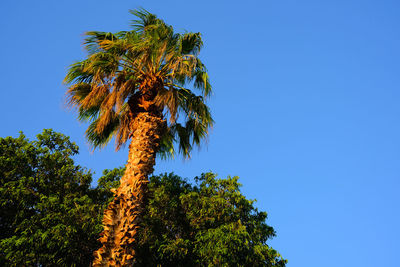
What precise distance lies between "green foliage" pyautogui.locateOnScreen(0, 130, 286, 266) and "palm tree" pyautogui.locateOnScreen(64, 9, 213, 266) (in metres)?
2.78

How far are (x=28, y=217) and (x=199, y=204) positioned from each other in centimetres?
689

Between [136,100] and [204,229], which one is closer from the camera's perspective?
[136,100]

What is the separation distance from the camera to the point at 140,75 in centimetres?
1018

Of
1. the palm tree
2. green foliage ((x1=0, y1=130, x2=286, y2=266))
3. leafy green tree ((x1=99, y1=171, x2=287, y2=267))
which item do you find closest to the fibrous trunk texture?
the palm tree

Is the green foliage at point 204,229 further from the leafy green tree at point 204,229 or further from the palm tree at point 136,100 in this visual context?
the palm tree at point 136,100

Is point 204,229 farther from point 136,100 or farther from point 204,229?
point 136,100

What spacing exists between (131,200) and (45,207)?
7.12m

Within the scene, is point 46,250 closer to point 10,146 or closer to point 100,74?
point 10,146

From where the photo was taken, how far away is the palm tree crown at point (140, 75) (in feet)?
32.4

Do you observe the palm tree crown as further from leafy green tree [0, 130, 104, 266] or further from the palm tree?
leafy green tree [0, 130, 104, 266]

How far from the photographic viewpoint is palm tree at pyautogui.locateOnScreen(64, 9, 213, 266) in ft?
24.7

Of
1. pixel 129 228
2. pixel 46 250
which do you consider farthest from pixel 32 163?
pixel 129 228

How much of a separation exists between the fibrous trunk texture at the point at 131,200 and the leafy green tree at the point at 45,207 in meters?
5.12

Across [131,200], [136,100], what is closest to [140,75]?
[136,100]
